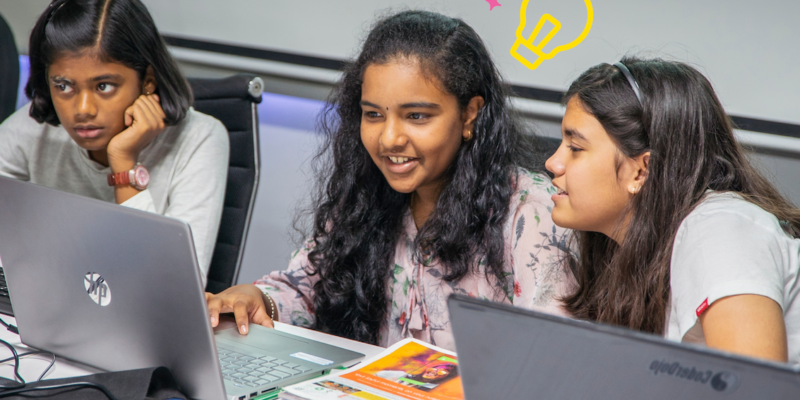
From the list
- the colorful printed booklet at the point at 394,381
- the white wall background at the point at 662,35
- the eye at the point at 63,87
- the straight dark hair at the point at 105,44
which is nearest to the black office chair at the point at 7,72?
the straight dark hair at the point at 105,44

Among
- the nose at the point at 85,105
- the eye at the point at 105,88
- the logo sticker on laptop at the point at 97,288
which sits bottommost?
the logo sticker on laptop at the point at 97,288

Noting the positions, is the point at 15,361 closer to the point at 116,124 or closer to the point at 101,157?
the point at 116,124

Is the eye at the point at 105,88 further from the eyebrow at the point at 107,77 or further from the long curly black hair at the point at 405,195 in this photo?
the long curly black hair at the point at 405,195

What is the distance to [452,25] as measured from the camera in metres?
1.21

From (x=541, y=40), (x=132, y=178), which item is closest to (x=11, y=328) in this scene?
(x=132, y=178)

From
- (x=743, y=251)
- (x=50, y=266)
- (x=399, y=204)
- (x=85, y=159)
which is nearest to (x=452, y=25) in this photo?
(x=399, y=204)

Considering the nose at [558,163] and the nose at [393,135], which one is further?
the nose at [393,135]

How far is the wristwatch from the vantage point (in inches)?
60.0

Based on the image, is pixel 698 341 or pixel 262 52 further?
pixel 262 52

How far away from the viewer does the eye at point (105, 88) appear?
1468 millimetres

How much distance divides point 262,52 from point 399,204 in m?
1.08

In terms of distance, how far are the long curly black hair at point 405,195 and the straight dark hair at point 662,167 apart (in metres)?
0.30

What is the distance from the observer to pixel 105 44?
143 centimetres

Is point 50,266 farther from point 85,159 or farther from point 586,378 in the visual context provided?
point 85,159
